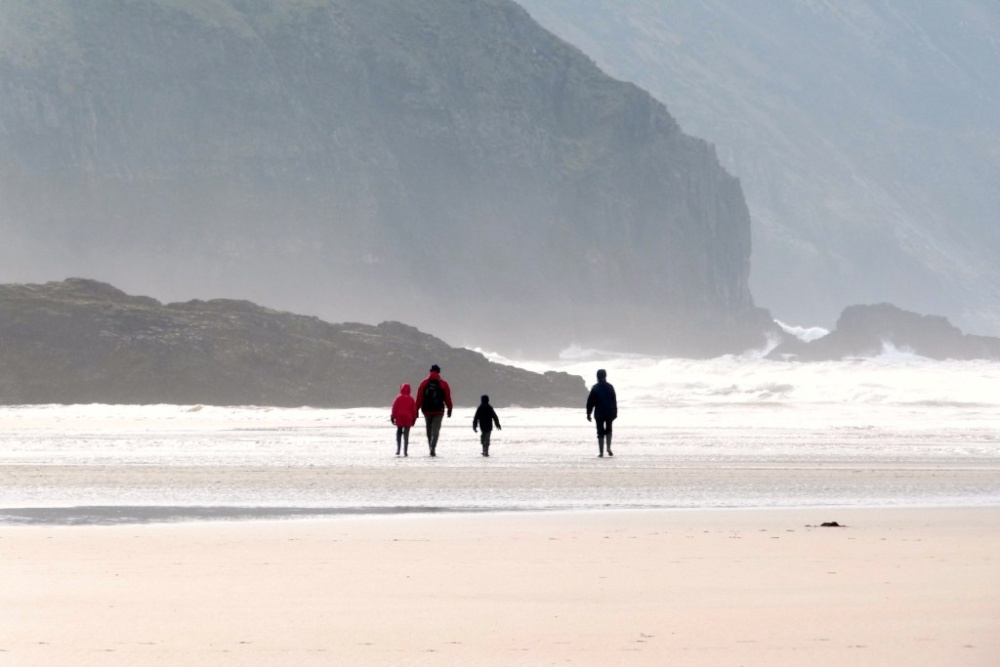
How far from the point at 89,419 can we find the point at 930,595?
35964mm

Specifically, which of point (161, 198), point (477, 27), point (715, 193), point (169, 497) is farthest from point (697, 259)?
point (169, 497)

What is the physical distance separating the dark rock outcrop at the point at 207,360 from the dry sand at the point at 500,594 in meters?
40.3

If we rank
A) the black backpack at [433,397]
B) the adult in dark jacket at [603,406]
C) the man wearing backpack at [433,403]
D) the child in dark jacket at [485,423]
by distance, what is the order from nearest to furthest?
1. the child in dark jacket at [485,423]
2. the man wearing backpack at [433,403]
3. the black backpack at [433,397]
4. the adult in dark jacket at [603,406]

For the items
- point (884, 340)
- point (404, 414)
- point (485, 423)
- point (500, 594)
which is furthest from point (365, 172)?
point (500, 594)

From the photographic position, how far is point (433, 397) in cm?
2303

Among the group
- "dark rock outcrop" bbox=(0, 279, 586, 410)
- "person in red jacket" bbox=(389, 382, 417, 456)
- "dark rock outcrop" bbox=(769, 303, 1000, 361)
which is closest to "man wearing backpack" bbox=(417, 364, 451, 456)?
"person in red jacket" bbox=(389, 382, 417, 456)

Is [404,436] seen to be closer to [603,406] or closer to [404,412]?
[404,412]

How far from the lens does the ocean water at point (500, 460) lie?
50.5 feet

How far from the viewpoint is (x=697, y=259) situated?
13562cm

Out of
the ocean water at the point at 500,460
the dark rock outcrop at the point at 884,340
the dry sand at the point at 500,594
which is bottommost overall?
the dry sand at the point at 500,594

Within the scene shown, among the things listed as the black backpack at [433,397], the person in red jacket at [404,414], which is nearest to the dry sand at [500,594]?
the black backpack at [433,397]

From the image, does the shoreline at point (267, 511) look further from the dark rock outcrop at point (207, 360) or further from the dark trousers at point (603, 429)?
the dark rock outcrop at point (207, 360)

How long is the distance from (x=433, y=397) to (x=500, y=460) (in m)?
1.77

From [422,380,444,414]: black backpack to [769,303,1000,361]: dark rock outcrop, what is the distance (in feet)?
322
